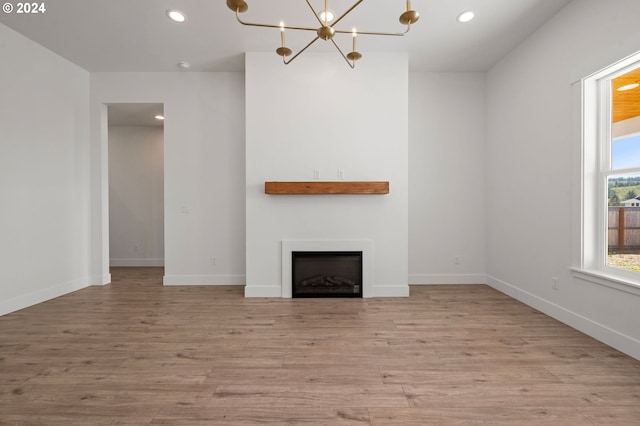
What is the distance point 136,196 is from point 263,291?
3.69 meters

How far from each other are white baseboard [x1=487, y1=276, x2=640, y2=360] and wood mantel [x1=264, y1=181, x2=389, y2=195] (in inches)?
76.3

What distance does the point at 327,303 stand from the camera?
3221 mm

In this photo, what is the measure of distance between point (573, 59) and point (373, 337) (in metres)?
3.06

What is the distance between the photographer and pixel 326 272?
349 centimetres

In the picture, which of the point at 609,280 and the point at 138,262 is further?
the point at 138,262

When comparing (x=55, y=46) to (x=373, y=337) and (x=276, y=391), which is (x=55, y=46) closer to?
(x=276, y=391)

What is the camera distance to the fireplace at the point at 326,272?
3457 mm

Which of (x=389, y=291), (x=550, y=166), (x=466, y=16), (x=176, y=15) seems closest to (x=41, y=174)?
(x=176, y=15)

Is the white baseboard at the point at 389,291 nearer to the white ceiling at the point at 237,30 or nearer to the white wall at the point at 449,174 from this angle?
the white wall at the point at 449,174

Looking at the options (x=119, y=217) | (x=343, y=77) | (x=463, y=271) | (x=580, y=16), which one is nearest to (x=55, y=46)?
(x=119, y=217)

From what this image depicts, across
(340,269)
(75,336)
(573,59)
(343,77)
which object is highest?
(343,77)

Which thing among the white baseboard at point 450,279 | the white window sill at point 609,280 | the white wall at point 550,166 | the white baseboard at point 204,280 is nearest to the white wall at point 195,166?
the white baseboard at point 204,280

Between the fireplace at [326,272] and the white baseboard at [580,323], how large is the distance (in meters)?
1.83

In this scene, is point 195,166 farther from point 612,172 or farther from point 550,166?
point 612,172
